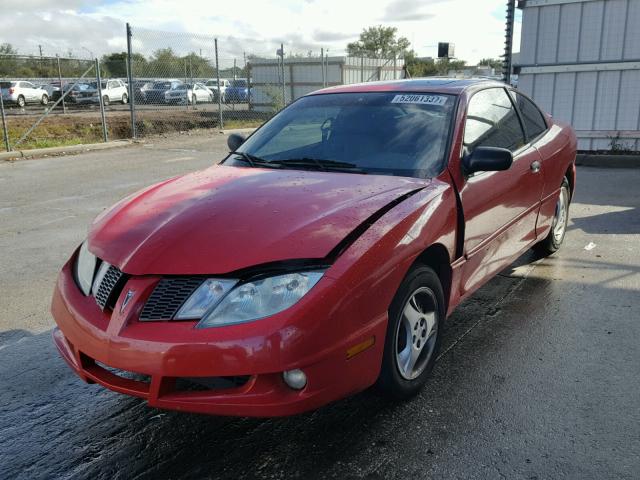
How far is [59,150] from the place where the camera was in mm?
14086

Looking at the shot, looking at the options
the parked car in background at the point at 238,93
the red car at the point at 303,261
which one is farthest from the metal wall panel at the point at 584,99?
the parked car in background at the point at 238,93

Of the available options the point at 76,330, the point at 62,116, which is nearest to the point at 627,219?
the point at 76,330

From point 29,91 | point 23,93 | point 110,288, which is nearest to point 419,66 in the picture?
point 29,91

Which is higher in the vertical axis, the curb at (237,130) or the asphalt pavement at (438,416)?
the curb at (237,130)

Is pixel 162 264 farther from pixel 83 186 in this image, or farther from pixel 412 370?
pixel 83 186

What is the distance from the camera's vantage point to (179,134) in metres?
18.5

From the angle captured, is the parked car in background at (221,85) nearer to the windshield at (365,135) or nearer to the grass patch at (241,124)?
the grass patch at (241,124)

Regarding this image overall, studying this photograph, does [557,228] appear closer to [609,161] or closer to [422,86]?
[422,86]

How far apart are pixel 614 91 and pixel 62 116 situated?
683 inches

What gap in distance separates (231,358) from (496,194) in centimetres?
228

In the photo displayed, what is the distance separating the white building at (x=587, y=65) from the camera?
1097 cm

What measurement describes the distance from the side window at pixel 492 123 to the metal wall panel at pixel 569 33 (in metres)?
7.79

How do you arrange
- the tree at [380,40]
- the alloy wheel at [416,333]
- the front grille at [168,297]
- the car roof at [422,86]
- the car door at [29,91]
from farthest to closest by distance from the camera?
1. the tree at [380,40]
2. the car door at [29,91]
3. the car roof at [422,86]
4. the alloy wheel at [416,333]
5. the front grille at [168,297]

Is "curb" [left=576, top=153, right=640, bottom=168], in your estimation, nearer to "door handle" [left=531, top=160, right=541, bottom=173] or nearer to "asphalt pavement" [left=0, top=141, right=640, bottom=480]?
"asphalt pavement" [left=0, top=141, right=640, bottom=480]
